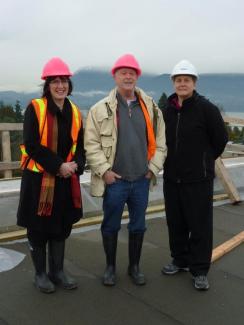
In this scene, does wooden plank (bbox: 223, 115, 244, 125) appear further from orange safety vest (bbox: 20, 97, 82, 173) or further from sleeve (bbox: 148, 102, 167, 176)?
orange safety vest (bbox: 20, 97, 82, 173)

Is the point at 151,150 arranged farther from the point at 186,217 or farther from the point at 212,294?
the point at 212,294

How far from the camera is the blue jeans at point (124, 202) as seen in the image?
10.9 feet

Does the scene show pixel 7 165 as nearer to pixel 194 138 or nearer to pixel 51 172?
pixel 51 172

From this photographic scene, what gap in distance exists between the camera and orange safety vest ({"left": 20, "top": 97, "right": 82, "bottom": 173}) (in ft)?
10.0

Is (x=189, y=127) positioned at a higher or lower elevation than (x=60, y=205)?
higher

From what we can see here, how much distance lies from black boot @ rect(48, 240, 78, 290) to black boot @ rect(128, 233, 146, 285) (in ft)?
1.64

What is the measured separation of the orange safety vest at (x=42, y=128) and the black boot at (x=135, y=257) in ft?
2.92

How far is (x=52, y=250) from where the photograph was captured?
11.1 ft

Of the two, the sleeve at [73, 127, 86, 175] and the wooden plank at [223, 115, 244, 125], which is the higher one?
the wooden plank at [223, 115, 244, 125]

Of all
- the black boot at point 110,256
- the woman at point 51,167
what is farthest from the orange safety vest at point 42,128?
the black boot at point 110,256

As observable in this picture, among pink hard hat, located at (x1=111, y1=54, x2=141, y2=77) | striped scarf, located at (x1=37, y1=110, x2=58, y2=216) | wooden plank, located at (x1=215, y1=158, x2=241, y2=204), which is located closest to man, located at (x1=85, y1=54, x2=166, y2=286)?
pink hard hat, located at (x1=111, y1=54, x2=141, y2=77)

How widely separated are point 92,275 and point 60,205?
0.82 m

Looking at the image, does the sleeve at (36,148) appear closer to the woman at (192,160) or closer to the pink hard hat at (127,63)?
the pink hard hat at (127,63)

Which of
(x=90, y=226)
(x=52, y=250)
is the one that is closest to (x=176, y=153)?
(x=52, y=250)
